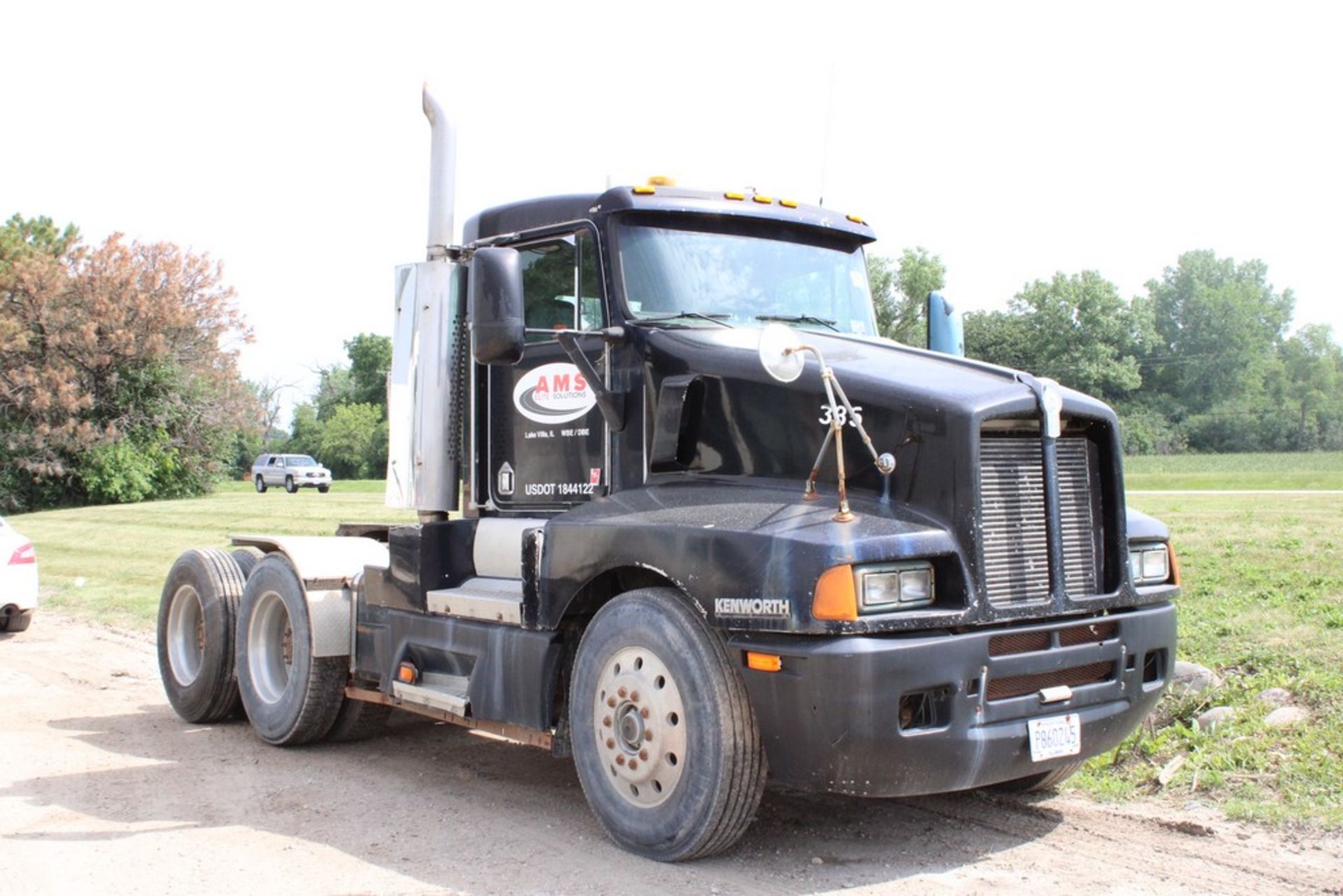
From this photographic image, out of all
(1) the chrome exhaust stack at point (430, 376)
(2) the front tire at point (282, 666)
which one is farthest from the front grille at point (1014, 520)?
(2) the front tire at point (282, 666)

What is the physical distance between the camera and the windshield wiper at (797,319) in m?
6.59

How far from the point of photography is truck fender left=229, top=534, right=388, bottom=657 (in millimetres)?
8016

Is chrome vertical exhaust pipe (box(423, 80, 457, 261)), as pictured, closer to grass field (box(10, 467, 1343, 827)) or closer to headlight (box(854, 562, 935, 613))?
headlight (box(854, 562, 935, 613))

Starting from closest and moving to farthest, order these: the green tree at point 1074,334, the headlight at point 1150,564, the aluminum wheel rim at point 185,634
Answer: the headlight at point 1150,564, the aluminum wheel rim at point 185,634, the green tree at point 1074,334

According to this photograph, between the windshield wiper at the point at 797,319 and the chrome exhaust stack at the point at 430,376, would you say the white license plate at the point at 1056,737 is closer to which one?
the windshield wiper at the point at 797,319

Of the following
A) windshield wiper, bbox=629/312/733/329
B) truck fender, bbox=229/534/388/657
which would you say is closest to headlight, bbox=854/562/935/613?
windshield wiper, bbox=629/312/733/329

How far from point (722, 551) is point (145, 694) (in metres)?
6.90

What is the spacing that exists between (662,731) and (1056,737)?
63.7 inches

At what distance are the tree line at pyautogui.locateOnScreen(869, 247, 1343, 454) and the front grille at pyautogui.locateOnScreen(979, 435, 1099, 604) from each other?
30655 mm

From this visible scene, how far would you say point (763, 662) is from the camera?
5176mm

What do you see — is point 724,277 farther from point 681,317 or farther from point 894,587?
point 894,587

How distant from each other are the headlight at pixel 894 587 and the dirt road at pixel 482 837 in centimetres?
114

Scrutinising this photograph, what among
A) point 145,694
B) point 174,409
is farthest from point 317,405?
point 145,694

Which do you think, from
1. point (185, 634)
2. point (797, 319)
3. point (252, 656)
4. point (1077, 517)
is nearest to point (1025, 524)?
point (1077, 517)
